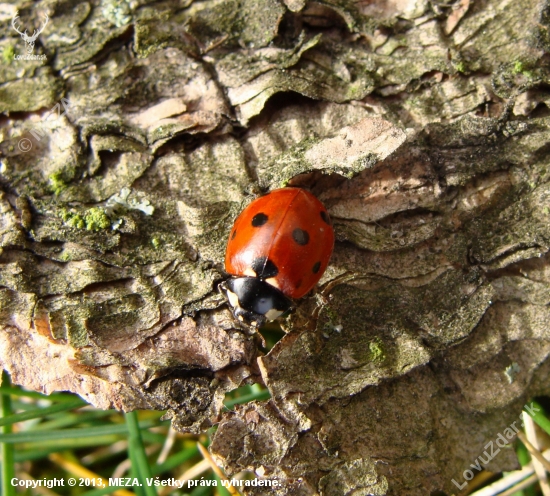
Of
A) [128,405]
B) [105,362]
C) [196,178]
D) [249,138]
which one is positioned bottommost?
[128,405]

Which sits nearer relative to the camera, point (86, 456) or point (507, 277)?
point (507, 277)

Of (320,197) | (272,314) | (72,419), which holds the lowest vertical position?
(72,419)

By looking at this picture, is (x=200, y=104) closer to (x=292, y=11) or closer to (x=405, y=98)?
(x=292, y=11)

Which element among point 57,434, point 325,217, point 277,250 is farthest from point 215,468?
point 325,217

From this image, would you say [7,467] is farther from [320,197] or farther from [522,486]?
[522,486]

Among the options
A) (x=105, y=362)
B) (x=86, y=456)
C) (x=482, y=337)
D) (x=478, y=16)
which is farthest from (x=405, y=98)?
(x=86, y=456)
